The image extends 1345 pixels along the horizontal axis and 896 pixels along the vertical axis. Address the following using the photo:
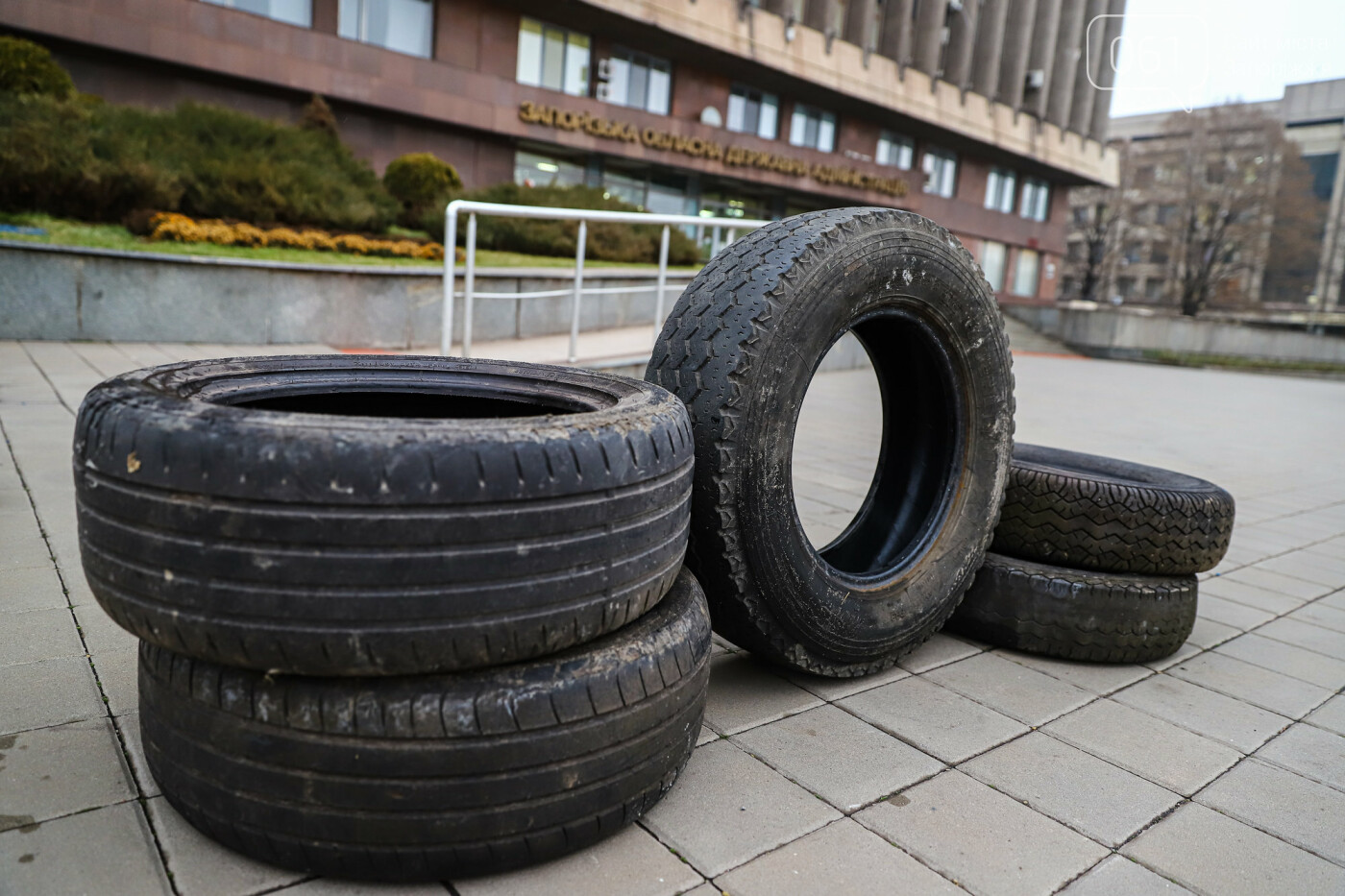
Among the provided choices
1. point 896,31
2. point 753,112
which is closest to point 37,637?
point 753,112

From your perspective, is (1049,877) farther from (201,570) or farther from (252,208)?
(252,208)

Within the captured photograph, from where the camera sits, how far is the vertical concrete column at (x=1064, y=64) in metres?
41.2

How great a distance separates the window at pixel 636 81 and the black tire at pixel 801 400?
25854 millimetres

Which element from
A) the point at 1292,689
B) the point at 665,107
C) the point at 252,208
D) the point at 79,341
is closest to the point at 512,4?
the point at 665,107

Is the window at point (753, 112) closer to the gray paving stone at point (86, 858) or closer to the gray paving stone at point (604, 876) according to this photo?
the gray paving stone at point (604, 876)

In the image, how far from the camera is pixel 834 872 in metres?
1.76

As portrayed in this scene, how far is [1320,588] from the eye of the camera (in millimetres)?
4297

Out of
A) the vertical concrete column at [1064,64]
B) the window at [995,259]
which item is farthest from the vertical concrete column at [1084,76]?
the window at [995,259]

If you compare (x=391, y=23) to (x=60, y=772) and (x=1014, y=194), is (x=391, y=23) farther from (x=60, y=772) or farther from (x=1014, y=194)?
(x=1014, y=194)

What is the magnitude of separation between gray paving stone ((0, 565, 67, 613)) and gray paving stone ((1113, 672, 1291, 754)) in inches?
141

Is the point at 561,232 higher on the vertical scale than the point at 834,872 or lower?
higher

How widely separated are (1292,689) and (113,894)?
3.50 meters

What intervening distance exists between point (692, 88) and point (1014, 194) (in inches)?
826

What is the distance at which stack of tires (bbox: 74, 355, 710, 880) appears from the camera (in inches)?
58.6
